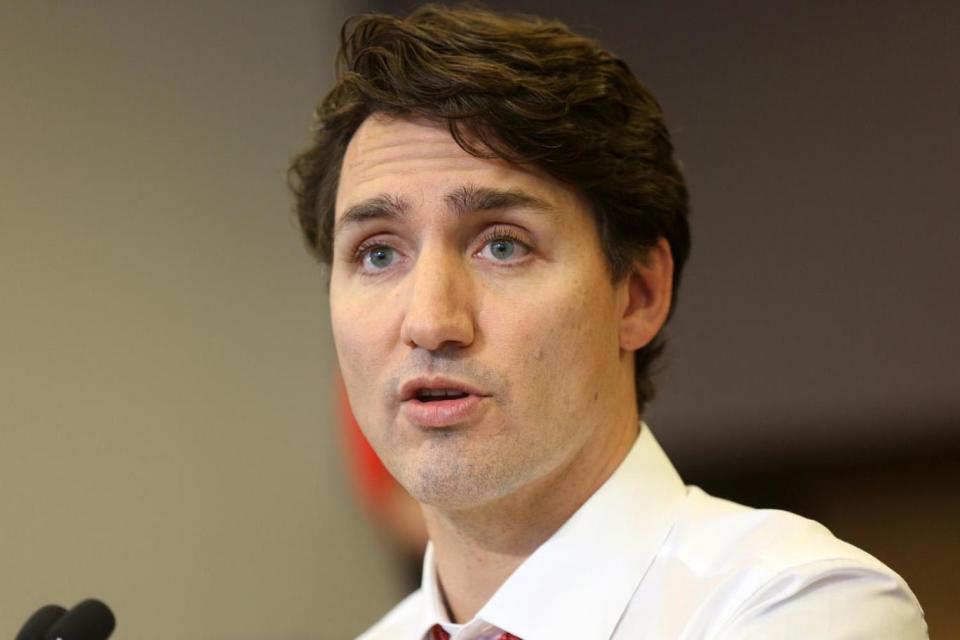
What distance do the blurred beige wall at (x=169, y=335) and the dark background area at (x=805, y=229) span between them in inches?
28.9

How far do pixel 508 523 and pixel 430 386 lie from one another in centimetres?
26

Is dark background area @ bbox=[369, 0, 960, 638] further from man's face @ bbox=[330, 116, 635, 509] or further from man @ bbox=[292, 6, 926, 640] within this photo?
man's face @ bbox=[330, 116, 635, 509]

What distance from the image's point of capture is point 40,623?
5.34 feet

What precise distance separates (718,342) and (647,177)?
2.20 m

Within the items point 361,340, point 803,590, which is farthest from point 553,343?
point 803,590

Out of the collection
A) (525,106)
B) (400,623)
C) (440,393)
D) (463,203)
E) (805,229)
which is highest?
Answer: (525,106)

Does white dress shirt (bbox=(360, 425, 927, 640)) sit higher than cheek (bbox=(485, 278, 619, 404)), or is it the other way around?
cheek (bbox=(485, 278, 619, 404))

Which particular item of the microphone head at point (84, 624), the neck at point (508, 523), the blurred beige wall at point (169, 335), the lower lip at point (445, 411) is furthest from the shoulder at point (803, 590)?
the blurred beige wall at point (169, 335)

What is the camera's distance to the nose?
66.3 inches

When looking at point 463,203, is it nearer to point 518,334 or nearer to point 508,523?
point 518,334

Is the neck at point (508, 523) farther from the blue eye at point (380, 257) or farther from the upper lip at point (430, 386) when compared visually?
the blue eye at point (380, 257)

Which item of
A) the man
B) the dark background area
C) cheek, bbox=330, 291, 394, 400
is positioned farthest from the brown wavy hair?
the dark background area

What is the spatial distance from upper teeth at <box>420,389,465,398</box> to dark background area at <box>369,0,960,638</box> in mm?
2235

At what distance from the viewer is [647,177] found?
79.1 inches
